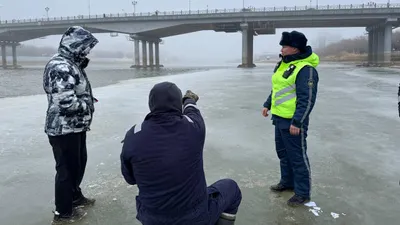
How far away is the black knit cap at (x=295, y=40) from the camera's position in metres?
3.80

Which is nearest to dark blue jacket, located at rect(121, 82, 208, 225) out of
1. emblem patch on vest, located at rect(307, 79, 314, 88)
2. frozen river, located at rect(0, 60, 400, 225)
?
frozen river, located at rect(0, 60, 400, 225)

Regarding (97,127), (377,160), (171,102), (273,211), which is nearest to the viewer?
(171,102)

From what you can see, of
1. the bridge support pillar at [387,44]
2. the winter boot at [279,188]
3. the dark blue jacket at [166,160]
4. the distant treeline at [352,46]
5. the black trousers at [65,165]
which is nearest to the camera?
the dark blue jacket at [166,160]

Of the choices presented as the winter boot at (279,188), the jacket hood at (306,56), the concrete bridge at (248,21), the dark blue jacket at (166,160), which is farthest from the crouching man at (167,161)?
the concrete bridge at (248,21)

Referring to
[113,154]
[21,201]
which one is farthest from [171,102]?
[113,154]

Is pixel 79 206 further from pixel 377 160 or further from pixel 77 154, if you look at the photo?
pixel 377 160

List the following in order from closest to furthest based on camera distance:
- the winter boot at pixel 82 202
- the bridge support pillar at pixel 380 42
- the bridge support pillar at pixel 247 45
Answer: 1. the winter boot at pixel 82 202
2. the bridge support pillar at pixel 380 42
3. the bridge support pillar at pixel 247 45

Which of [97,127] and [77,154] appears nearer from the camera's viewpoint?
[77,154]

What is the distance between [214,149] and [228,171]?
47.0 inches

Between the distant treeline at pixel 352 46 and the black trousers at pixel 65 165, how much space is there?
121003 mm

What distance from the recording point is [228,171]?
16.7 feet

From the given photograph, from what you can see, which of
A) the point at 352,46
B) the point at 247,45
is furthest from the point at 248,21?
the point at 352,46

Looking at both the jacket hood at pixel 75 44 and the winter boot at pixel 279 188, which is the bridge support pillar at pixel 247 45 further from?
the jacket hood at pixel 75 44

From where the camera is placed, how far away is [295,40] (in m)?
3.85
